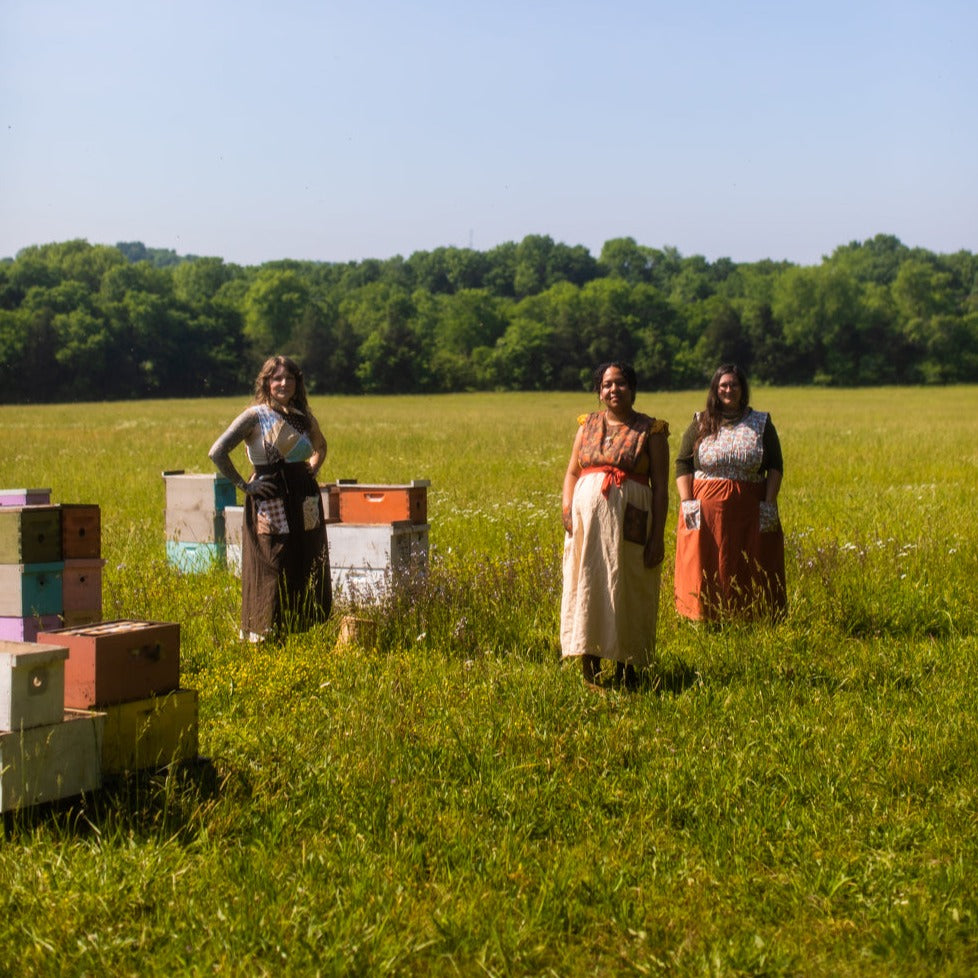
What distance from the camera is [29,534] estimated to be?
6898 millimetres

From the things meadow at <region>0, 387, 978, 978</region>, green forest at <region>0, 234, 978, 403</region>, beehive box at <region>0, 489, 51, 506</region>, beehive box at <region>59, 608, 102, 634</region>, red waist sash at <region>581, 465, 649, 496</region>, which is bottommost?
meadow at <region>0, 387, 978, 978</region>

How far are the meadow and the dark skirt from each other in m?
0.25

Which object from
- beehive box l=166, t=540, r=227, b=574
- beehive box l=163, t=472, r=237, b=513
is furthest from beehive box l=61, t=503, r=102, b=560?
beehive box l=166, t=540, r=227, b=574

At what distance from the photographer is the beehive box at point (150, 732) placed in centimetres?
501

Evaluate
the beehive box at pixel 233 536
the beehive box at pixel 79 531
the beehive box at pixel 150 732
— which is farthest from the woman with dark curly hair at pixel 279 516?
the beehive box at pixel 150 732

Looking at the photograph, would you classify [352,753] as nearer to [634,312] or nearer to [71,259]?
[634,312]

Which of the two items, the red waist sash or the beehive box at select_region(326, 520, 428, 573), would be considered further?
the beehive box at select_region(326, 520, 428, 573)

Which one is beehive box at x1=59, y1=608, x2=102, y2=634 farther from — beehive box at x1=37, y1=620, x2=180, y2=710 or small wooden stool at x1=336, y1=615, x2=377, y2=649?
beehive box at x1=37, y1=620, x2=180, y2=710

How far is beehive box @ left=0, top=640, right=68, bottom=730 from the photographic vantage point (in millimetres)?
4500

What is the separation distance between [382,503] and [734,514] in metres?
2.63

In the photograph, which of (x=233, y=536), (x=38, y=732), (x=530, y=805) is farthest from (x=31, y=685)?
(x=233, y=536)

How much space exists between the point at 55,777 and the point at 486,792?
1.77m

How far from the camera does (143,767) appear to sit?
5129 millimetres

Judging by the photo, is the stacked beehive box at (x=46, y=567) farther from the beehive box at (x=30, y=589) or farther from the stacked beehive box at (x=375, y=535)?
the stacked beehive box at (x=375, y=535)
